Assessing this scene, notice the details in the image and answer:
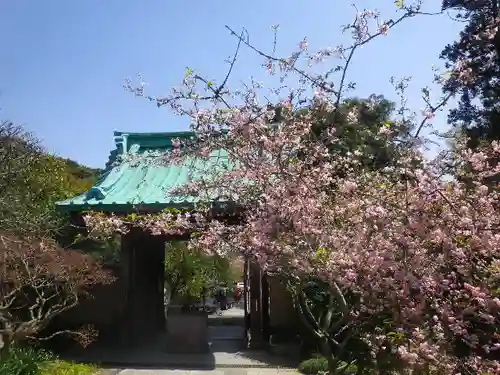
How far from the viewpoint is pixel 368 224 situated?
3055mm

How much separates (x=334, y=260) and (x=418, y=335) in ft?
1.87

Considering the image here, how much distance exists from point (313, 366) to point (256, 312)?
2.32 meters

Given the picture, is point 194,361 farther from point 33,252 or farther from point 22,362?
point 33,252

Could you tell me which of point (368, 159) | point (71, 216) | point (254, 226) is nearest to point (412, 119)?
point (254, 226)

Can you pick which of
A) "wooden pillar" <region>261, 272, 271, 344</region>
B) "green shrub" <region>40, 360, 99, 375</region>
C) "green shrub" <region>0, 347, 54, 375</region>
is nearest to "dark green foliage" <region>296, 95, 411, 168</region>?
"green shrub" <region>0, 347, 54, 375</region>

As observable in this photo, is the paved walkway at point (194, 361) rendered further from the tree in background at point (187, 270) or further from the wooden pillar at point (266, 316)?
the tree in background at point (187, 270)

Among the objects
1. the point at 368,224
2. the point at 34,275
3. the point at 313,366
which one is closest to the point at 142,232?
the point at 34,275

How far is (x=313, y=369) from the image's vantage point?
285 inches

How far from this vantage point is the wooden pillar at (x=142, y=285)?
9.53 metres

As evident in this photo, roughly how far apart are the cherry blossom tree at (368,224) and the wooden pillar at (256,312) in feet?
16.8

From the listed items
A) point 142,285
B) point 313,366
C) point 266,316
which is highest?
point 142,285

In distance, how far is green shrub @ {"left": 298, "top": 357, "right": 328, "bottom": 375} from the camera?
716cm

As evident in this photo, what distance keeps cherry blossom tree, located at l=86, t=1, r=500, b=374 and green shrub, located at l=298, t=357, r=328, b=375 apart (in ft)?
9.46

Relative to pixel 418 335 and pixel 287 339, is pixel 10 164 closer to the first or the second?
pixel 287 339
